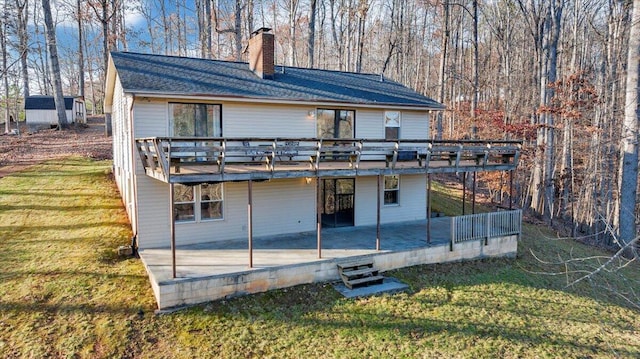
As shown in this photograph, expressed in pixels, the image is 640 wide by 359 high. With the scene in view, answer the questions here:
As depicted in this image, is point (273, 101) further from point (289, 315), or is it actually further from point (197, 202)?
point (289, 315)

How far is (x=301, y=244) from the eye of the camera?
1204 centimetres

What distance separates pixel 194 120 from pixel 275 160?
124 inches

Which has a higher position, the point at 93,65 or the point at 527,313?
the point at 93,65

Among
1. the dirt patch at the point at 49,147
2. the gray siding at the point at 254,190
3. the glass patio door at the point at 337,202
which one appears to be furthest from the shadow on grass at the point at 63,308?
the dirt patch at the point at 49,147

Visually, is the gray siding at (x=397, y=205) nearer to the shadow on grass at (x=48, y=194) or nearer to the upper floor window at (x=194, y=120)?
the upper floor window at (x=194, y=120)

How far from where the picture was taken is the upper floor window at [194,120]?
11438 millimetres

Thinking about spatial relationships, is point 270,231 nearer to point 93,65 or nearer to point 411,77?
point 411,77

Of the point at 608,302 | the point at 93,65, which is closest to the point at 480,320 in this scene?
the point at 608,302

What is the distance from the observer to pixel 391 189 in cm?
1544

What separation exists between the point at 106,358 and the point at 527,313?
9.22 metres

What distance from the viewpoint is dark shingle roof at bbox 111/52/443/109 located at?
1138 cm

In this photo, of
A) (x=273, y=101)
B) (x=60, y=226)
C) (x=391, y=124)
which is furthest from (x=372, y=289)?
(x=60, y=226)

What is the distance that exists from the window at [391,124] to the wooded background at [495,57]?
5.38 metres

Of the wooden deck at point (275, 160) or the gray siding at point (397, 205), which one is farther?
the gray siding at point (397, 205)
